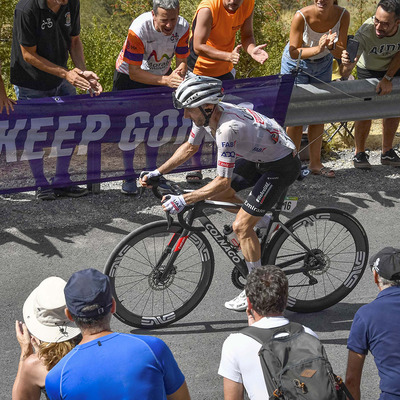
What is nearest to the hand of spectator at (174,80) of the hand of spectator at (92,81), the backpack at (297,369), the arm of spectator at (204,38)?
the arm of spectator at (204,38)

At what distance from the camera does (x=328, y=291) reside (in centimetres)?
671

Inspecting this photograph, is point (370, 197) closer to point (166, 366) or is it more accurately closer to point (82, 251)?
point (82, 251)

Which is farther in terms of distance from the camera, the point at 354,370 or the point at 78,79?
the point at 78,79

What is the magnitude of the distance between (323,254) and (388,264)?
2178 millimetres

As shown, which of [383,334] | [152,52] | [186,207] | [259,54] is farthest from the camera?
[152,52]

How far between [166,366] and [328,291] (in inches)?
131

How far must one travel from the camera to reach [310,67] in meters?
9.16

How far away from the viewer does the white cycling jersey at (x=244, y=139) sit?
5711mm

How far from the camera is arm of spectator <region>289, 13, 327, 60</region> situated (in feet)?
28.7

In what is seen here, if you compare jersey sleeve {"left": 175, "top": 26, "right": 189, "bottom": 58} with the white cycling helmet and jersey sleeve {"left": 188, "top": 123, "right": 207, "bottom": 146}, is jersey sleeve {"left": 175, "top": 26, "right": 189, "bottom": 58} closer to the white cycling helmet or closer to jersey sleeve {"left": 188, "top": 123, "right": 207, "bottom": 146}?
jersey sleeve {"left": 188, "top": 123, "right": 207, "bottom": 146}

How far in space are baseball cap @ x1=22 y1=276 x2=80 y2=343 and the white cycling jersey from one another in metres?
2.15

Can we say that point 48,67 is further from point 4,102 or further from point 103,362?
point 103,362

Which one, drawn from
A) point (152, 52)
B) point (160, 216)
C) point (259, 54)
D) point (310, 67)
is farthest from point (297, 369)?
point (310, 67)

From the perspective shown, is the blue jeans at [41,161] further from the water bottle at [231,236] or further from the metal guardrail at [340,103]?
the metal guardrail at [340,103]
